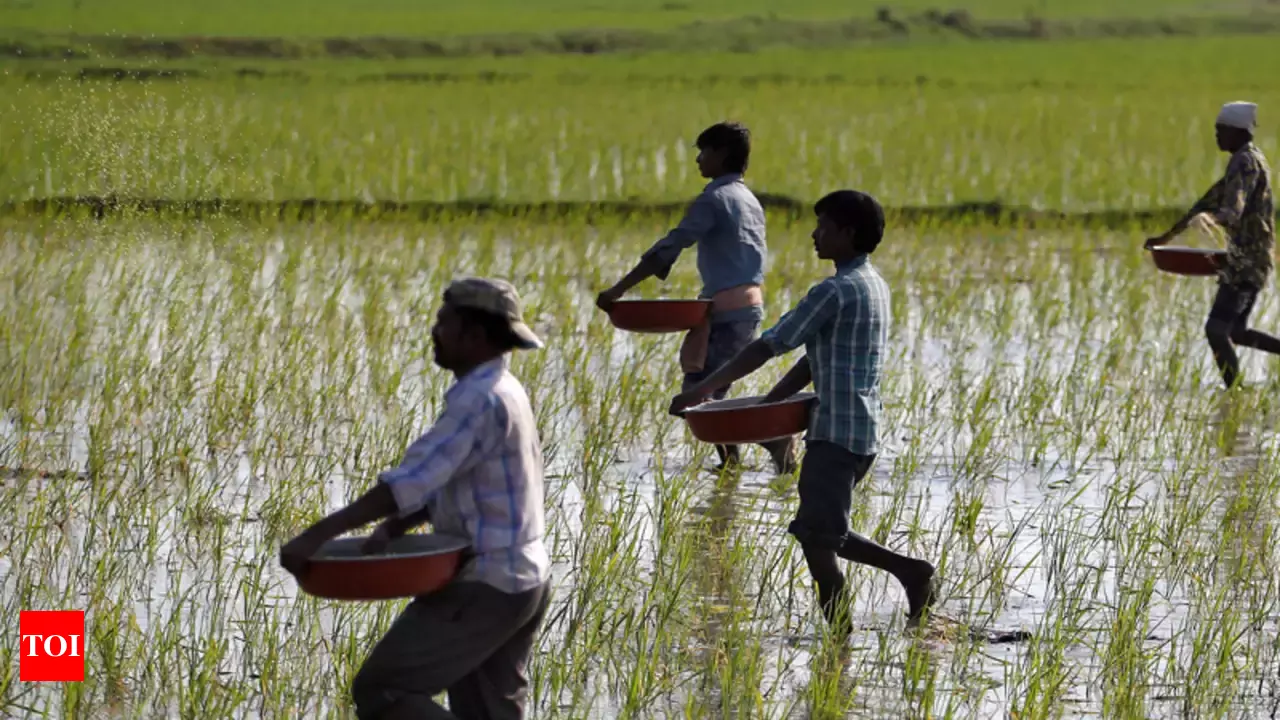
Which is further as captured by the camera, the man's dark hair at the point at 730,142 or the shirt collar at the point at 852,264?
the man's dark hair at the point at 730,142

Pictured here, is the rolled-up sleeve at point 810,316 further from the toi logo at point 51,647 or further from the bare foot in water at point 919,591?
the toi logo at point 51,647

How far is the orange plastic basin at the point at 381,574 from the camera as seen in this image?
10.2 feet

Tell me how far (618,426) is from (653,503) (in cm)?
123

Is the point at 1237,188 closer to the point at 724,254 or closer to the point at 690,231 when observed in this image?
the point at 724,254

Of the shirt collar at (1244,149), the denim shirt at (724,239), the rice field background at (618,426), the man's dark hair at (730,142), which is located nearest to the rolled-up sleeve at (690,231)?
the denim shirt at (724,239)

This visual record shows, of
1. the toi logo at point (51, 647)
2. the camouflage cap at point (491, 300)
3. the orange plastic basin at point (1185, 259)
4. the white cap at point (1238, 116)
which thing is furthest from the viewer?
the white cap at point (1238, 116)

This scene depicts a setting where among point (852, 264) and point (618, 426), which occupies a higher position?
point (852, 264)

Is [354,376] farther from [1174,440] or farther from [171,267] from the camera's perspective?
[171,267]

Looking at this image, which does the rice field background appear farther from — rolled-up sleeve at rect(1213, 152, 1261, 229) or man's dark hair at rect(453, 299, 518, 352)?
man's dark hair at rect(453, 299, 518, 352)

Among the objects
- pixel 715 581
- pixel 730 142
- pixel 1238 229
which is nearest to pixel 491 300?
pixel 715 581

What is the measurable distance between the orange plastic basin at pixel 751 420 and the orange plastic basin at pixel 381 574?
131 cm

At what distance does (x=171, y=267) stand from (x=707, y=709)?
26.0ft

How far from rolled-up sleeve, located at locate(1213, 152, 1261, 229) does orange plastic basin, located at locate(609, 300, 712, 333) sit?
261cm

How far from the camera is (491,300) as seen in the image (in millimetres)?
3256
